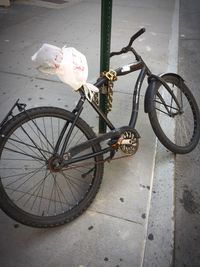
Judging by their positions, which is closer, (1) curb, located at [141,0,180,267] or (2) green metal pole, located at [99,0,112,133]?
(1) curb, located at [141,0,180,267]

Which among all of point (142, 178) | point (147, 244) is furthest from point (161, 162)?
point (147, 244)

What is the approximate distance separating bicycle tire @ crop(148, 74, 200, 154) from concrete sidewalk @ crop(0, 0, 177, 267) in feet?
0.71

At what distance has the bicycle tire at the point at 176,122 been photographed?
2803 mm

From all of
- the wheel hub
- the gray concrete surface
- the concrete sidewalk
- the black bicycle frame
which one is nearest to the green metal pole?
the black bicycle frame

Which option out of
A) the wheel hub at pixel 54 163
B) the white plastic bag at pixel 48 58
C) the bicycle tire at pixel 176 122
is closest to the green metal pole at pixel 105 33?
the bicycle tire at pixel 176 122

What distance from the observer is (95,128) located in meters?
3.38

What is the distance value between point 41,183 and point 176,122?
6.36 feet

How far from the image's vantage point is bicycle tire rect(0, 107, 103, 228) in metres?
2.05

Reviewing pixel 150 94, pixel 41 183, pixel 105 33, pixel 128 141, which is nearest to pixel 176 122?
pixel 150 94

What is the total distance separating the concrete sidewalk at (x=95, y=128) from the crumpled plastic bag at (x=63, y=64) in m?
1.06

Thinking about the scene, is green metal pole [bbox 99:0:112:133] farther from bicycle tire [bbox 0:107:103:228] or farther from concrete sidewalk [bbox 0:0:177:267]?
concrete sidewalk [bbox 0:0:177:267]

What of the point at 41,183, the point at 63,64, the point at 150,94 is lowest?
the point at 41,183

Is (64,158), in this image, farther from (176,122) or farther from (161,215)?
(176,122)

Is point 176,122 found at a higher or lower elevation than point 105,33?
lower
